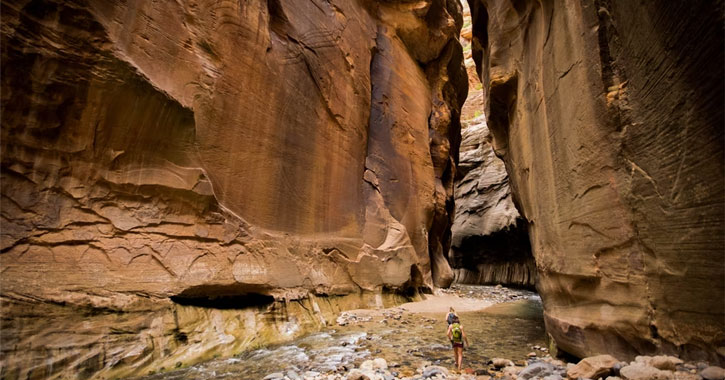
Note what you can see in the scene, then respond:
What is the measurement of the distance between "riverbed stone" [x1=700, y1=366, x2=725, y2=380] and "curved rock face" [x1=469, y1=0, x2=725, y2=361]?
22 centimetres

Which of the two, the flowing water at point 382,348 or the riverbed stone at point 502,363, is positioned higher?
the riverbed stone at point 502,363

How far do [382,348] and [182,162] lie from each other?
4926mm

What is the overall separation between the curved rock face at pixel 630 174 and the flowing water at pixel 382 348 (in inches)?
51.7

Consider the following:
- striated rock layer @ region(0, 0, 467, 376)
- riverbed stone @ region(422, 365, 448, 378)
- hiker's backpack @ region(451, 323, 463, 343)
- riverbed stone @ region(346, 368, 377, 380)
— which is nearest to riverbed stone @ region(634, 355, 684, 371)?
riverbed stone @ region(422, 365, 448, 378)

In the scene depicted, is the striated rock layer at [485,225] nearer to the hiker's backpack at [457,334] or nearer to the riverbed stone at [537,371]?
the hiker's backpack at [457,334]

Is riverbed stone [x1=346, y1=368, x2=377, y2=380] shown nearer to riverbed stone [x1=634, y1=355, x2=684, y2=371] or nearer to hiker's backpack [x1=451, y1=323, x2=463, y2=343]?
hiker's backpack [x1=451, y1=323, x2=463, y2=343]

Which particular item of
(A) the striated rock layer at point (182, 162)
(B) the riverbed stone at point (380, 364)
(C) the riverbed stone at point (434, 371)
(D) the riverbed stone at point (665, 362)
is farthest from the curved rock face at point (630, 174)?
(A) the striated rock layer at point (182, 162)

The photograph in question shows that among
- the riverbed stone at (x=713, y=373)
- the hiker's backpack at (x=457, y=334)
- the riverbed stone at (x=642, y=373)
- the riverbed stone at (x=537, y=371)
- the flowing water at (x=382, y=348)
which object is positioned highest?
the riverbed stone at (x=713, y=373)

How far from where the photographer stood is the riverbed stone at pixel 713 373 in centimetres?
260

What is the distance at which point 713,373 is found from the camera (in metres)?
2.63

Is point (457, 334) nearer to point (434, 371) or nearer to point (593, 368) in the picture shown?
point (434, 371)

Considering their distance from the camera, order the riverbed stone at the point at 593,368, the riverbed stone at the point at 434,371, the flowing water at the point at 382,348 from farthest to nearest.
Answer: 1. the flowing water at the point at 382,348
2. the riverbed stone at the point at 434,371
3. the riverbed stone at the point at 593,368

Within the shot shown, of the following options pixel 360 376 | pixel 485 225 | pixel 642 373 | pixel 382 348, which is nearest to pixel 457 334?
pixel 360 376

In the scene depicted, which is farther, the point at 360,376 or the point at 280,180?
the point at 280,180
